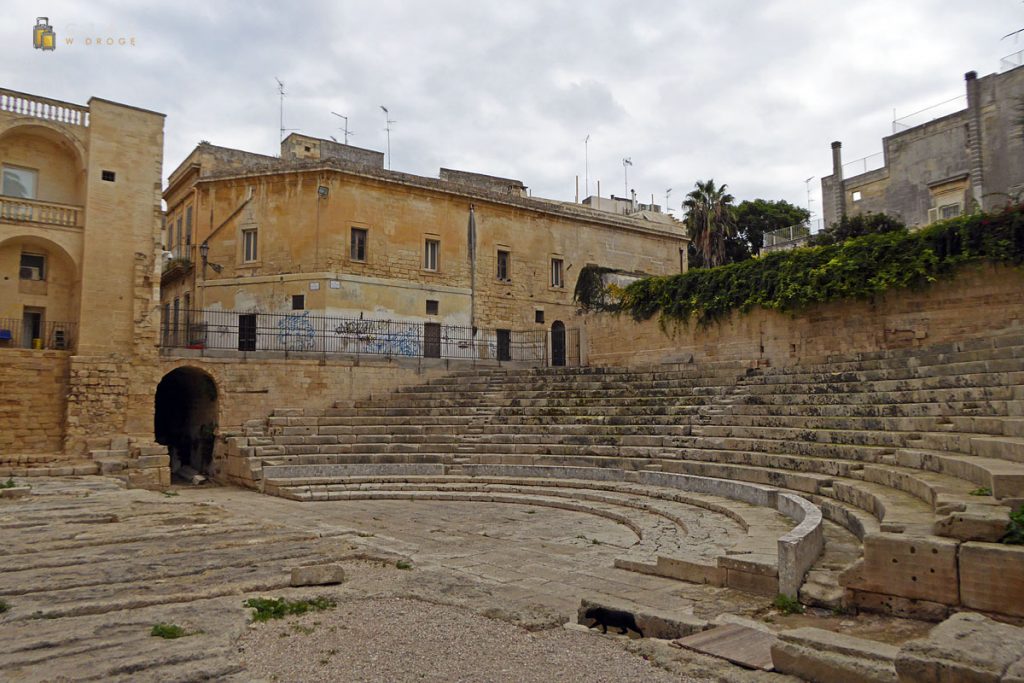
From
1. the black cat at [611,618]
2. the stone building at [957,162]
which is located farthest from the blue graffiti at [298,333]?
the stone building at [957,162]

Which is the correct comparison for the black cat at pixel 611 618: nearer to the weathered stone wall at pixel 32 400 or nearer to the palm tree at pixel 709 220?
the weathered stone wall at pixel 32 400

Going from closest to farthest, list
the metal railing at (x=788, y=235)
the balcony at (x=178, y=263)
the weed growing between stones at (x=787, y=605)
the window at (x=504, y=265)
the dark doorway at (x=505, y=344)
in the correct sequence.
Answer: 1. the weed growing between stones at (x=787, y=605)
2. the balcony at (x=178, y=263)
3. the dark doorway at (x=505, y=344)
4. the window at (x=504, y=265)
5. the metal railing at (x=788, y=235)

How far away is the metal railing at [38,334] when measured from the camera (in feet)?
58.3

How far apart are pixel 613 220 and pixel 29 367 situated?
2348 centimetres

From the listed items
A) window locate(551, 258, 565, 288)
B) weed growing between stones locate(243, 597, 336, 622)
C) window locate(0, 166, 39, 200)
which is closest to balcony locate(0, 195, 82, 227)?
window locate(0, 166, 39, 200)

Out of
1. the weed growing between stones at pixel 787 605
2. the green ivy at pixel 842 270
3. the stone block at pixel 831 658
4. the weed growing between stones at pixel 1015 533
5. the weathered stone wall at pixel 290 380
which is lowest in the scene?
the weed growing between stones at pixel 787 605

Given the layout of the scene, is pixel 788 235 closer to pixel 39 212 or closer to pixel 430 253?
pixel 430 253

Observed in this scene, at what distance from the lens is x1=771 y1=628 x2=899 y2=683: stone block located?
3639 mm

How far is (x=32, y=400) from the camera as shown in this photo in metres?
16.3

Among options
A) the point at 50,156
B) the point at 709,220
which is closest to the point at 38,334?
the point at 50,156

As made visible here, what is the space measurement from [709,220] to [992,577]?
30015mm

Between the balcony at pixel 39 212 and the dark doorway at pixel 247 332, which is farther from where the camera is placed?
the dark doorway at pixel 247 332

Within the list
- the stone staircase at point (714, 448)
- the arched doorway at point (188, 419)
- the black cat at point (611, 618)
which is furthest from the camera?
the arched doorway at point (188, 419)

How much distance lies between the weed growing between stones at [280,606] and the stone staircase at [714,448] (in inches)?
122
